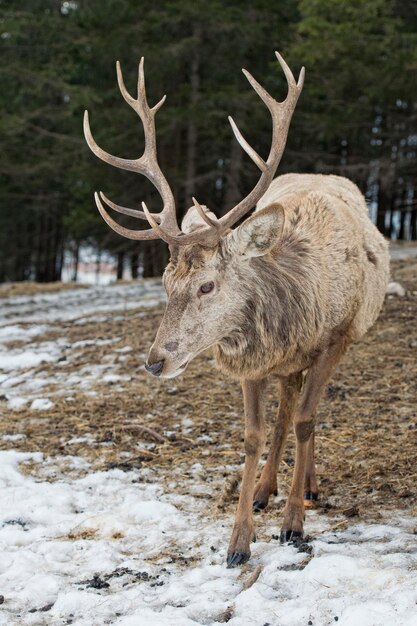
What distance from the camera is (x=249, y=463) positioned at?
13.5 ft

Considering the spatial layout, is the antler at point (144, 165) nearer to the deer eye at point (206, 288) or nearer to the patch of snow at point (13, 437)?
the deer eye at point (206, 288)

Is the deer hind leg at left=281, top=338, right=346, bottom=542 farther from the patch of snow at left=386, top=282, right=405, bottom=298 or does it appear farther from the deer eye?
the patch of snow at left=386, top=282, right=405, bottom=298

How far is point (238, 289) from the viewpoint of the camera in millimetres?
3988

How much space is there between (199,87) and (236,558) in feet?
52.6

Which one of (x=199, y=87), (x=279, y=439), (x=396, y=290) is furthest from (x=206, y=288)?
(x=199, y=87)

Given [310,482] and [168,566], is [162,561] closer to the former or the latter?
[168,566]

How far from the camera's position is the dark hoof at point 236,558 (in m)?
3.73

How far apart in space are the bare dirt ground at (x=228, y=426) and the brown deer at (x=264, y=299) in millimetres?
407

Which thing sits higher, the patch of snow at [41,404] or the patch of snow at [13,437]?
the patch of snow at [41,404]

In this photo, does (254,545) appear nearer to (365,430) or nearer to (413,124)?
(365,430)

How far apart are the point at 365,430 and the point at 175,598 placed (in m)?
2.46

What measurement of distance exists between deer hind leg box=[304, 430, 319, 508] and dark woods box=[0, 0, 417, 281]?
9401 mm

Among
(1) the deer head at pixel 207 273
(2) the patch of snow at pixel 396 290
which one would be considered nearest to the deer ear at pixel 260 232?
(1) the deer head at pixel 207 273

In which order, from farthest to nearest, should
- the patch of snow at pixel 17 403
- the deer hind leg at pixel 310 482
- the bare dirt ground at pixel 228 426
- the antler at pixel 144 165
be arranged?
the patch of snow at pixel 17 403
the bare dirt ground at pixel 228 426
the deer hind leg at pixel 310 482
the antler at pixel 144 165
